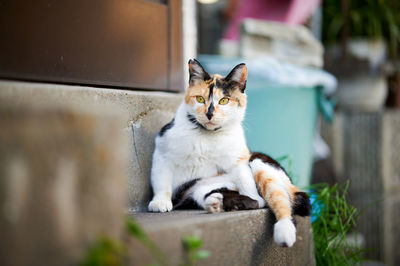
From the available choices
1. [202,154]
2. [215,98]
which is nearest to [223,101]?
[215,98]

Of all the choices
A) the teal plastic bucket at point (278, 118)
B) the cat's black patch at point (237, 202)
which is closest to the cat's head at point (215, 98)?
the cat's black patch at point (237, 202)

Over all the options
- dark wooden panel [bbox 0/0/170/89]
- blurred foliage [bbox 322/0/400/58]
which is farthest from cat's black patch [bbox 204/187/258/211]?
blurred foliage [bbox 322/0/400/58]

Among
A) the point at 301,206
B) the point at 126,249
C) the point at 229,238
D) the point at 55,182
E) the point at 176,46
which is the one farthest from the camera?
the point at 176,46

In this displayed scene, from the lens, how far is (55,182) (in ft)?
2.95

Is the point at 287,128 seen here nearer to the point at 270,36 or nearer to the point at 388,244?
the point at 270,36

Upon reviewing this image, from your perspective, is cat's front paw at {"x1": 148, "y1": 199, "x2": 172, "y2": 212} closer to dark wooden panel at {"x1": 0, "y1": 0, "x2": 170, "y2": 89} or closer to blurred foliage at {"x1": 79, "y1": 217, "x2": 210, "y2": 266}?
blurred foliage at {"x1": 79, "y1": 217, "x2": 210, "y2": 266}

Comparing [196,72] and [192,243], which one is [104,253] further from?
[196,72]

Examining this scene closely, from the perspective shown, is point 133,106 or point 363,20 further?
point 363,20

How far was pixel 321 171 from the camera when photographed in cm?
422

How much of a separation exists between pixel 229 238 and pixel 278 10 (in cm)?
314

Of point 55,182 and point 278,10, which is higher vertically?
point 278,10

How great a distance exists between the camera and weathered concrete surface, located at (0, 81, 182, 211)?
1648 millimetres

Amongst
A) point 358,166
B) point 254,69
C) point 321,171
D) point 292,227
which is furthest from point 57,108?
point 358,166

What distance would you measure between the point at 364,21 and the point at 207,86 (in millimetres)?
3940
